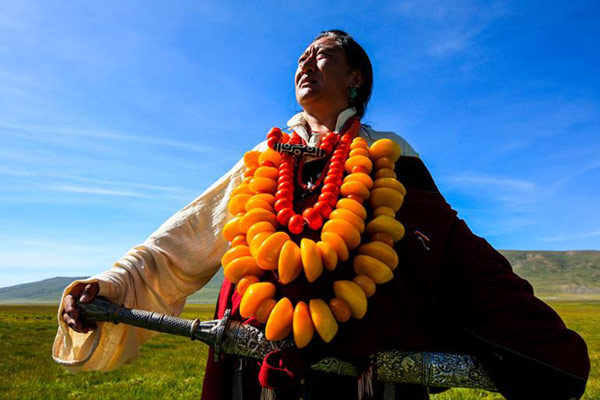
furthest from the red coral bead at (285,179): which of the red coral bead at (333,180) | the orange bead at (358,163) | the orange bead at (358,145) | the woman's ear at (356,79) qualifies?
the woman's ear at (356,79)

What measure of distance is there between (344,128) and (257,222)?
111 centimetres

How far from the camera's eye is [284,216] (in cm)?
238

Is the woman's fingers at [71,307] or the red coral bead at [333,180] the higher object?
the red coral bead at [333,180]

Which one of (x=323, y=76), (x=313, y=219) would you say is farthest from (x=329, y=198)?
(x=323, y=76)

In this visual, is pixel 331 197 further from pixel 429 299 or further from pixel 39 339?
pixel 39 339

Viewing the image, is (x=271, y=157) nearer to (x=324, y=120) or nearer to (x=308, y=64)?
(x=324, y=120)

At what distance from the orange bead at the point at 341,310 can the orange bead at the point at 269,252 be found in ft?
1.21

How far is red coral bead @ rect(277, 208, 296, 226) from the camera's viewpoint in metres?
2.38

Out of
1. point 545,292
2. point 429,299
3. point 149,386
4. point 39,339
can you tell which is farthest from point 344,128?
point 545,292

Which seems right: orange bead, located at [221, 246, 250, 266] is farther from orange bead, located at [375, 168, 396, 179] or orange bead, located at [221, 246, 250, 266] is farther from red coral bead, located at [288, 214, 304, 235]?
orange bead, located at [375, 168, 396, 179]

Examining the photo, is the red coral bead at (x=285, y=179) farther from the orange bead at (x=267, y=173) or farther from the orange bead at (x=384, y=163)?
the orange bead at (x=384, y=163)

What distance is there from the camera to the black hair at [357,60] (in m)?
3.32

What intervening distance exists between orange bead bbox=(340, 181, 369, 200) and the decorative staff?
857 mm

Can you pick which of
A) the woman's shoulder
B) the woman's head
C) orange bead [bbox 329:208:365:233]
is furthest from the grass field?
orange bead [bbox 329:208:365:233]
